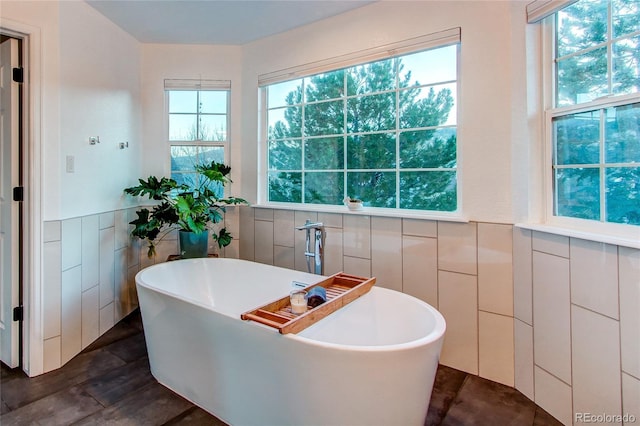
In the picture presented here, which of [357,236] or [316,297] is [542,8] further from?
[316,297]

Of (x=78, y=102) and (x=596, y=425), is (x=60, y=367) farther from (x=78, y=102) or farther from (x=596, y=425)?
(x=596, y=425)

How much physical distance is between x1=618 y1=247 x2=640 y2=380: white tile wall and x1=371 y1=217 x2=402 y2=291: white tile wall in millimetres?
1157

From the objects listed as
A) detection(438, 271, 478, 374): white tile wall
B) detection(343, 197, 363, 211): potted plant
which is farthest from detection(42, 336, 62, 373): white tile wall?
detection(438, 271, 478, 374): white tile wall

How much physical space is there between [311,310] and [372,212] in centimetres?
112

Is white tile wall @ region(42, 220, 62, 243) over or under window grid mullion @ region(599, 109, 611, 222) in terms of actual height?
under

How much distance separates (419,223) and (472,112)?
2.49ft

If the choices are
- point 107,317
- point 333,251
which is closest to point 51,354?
point 107,317

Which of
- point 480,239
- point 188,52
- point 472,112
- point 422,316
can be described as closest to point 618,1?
point 472,112

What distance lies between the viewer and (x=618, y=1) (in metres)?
1.49

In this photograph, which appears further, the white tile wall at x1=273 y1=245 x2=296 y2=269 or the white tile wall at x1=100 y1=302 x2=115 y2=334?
the white tile wall at x1=273 y1=245 x2=296 y2=269

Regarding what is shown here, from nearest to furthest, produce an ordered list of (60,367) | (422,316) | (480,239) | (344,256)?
(422,316)
(480,239)
(60,367)
(344,256)

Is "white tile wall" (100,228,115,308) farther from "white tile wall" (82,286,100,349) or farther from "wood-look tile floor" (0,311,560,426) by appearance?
"wood-look tile floor" (0,311,560,426)

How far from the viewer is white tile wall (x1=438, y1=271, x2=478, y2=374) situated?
2.05 metres

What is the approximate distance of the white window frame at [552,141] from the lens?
1523 millimetres
